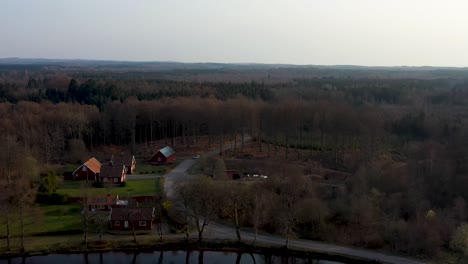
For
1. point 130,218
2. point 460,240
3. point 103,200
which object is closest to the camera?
point 460,240

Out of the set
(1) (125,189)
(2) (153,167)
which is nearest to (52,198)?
(1) (125,189)

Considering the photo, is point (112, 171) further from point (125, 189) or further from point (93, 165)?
point (93, 165)

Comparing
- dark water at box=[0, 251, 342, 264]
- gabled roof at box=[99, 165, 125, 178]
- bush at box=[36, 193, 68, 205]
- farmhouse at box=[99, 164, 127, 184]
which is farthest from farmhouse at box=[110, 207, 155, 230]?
gabled roof at box=[99, 165, 125, 178]

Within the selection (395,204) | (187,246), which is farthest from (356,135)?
(187,246)

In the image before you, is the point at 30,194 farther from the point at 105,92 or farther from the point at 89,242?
the point at 105,92

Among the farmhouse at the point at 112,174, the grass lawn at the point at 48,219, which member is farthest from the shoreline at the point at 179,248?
the farmhouse at the point at 112,174
